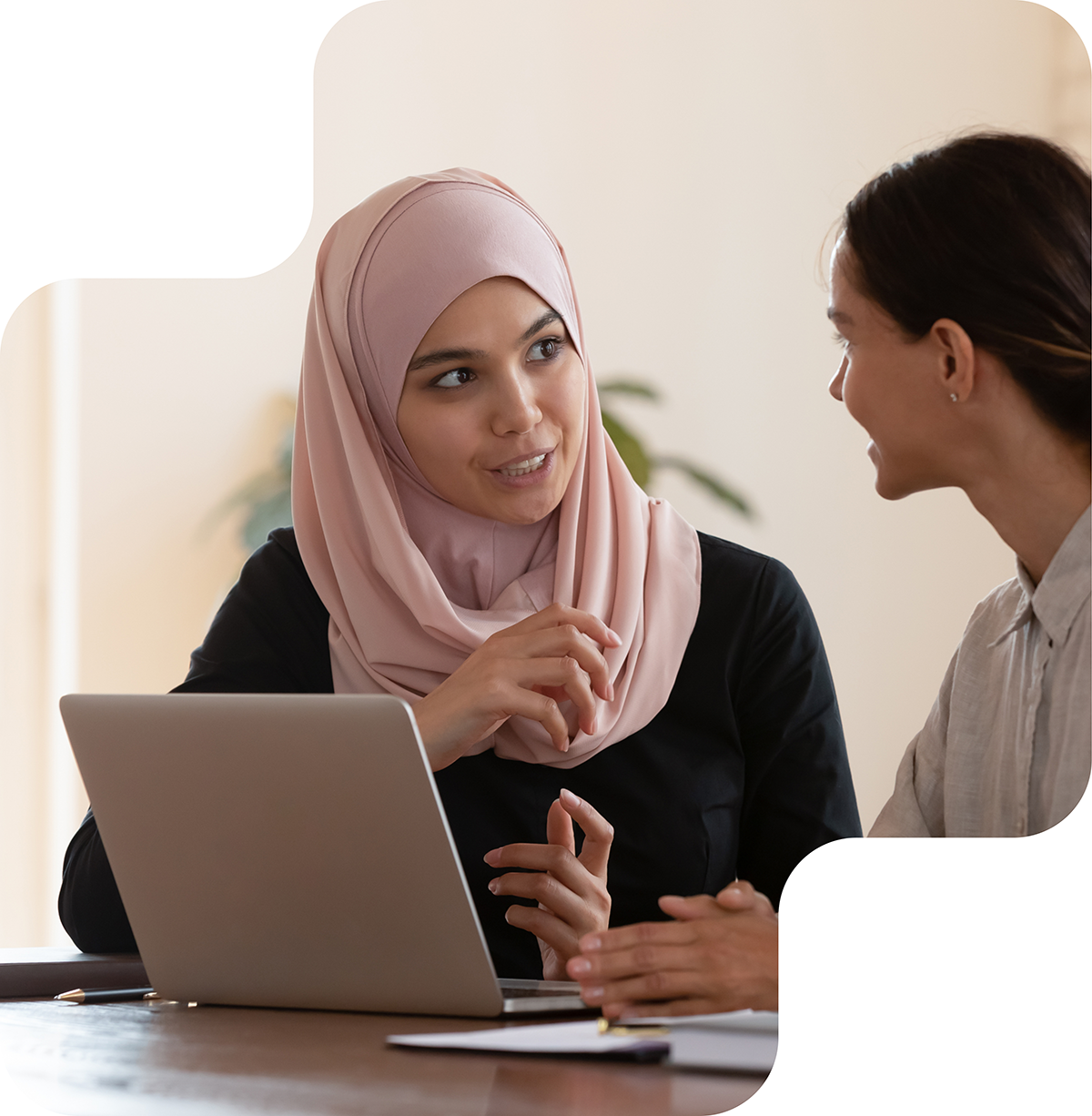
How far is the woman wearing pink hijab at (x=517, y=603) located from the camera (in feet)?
4.08

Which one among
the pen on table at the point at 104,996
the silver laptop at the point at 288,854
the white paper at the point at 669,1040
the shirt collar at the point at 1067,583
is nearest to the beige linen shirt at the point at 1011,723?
the shirt collar at the point at 1067,583

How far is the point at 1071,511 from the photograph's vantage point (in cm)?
93

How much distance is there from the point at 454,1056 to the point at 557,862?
339 mm

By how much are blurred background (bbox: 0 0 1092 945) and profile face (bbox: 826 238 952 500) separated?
9 cm

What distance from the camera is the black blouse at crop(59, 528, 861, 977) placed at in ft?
4.01

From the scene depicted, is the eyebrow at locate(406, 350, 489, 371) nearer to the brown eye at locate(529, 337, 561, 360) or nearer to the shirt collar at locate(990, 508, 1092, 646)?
the brown eye at locate(529, 337, 561, 360)

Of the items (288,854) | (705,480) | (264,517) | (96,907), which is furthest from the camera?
(264,517)

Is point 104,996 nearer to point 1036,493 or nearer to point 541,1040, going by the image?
point 541,1040

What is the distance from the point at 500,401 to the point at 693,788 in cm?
46

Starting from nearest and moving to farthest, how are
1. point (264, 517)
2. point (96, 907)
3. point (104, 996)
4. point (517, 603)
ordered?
point (104, 996) → point (96, 907) → point (517, 603) → point (264, 517)

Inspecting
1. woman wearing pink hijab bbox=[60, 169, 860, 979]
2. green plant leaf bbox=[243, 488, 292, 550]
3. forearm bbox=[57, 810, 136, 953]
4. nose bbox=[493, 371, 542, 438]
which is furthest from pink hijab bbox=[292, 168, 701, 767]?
green plant leaf bbox=[243, 488, 292, 550]

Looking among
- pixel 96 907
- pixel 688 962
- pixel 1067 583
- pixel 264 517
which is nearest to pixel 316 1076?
pixel 688 962

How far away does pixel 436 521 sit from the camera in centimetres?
136

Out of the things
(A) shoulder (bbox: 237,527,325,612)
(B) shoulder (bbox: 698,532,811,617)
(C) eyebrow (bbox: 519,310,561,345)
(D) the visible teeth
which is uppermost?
(C) eyebrow (bbox: 519,310,561,345)
